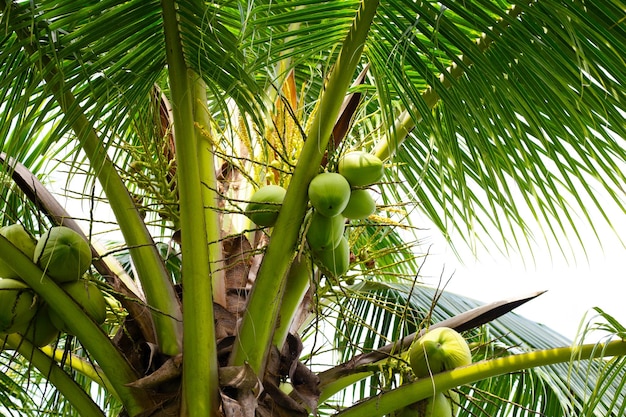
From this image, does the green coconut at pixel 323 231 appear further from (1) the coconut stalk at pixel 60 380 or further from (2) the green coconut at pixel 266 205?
(1) the coconut stalk at pixel 60 380

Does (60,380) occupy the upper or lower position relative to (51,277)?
lower

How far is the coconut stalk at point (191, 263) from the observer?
1530 millimetres

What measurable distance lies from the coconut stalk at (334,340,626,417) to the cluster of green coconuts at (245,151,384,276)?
1.00ft

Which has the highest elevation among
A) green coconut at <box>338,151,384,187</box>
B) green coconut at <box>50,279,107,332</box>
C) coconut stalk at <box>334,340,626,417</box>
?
green coconut at <box>338,151,384,187</box>

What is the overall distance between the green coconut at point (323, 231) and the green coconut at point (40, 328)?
592 millimetres

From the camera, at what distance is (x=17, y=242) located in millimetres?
1595

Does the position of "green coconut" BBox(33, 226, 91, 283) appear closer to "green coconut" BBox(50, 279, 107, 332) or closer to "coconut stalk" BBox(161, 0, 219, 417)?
"green coconut" BBox(50, 279, 107, 332)

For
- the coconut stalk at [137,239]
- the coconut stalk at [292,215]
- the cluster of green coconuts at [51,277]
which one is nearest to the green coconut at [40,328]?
the cluster of green coconuts at [51,277]

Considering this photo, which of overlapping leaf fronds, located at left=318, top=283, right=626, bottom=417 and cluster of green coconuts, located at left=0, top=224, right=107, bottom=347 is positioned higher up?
cluster of green coconuts, located at left=0, top=224, right=107, bottom=347

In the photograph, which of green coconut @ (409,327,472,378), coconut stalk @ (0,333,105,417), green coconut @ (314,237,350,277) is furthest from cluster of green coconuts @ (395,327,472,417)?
coconut stalk @ (0,333,105,417)

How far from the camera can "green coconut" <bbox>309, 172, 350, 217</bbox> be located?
1.41 metres

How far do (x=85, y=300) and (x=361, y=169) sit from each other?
2.12 ft

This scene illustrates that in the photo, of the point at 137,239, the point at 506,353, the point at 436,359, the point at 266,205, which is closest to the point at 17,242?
the point at 137,239

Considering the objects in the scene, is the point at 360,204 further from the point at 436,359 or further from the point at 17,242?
the point at 17,242
